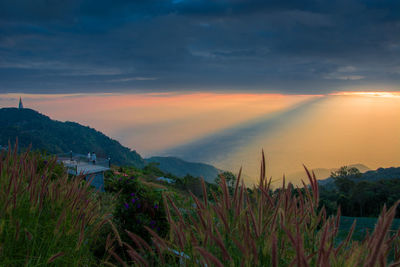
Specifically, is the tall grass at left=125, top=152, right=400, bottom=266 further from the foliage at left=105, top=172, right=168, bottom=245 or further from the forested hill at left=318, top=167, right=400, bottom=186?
the forested hill at left=318, top=167, right=400, bottom=186

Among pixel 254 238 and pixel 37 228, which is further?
pixel 37 228

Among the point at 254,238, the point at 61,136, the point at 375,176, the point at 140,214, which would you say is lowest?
the point at 375,176

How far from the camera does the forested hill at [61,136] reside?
311 feet

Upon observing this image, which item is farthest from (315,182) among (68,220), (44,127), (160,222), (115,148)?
(44,127)

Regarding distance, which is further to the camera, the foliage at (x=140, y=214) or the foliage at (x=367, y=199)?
the foliage at (x=367, y=199)

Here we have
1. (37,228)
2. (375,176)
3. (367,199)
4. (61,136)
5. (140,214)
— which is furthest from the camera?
(61,136)

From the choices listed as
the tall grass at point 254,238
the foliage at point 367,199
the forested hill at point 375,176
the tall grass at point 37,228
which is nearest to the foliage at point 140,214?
the tall grass at point 37,228

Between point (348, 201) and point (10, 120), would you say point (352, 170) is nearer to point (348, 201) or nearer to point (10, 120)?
point (348, 201)

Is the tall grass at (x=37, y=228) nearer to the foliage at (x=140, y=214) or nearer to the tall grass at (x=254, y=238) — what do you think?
the tall grass at (x=254, y=238)

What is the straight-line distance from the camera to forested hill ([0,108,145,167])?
9481 cm

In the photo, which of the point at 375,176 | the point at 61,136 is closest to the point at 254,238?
the point at 375,176

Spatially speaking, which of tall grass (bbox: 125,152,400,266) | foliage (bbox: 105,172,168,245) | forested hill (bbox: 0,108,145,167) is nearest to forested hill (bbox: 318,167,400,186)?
foliage (bbox: 105,172,168,245)

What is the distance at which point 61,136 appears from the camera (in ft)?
367

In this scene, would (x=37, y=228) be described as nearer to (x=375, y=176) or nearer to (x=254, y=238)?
(x=254, y=238)
